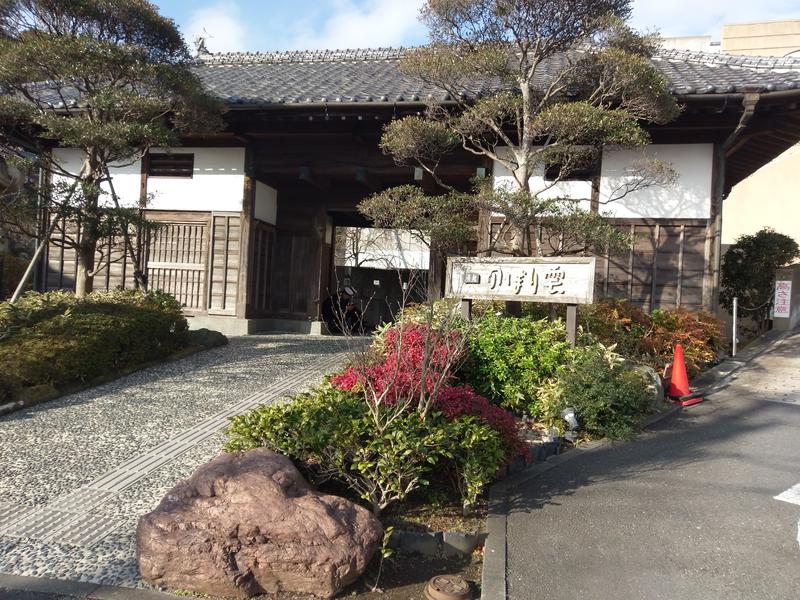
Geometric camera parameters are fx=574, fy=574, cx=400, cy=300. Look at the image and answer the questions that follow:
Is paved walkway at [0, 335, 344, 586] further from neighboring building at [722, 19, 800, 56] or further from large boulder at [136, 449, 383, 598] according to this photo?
neighboring building at [722, 19, 800, 56]

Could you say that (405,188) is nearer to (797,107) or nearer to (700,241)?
(700,241)

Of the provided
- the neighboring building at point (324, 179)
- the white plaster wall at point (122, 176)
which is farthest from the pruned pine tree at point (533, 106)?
the white plaster wall at point (122, 176)

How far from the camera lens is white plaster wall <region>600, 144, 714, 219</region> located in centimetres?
966

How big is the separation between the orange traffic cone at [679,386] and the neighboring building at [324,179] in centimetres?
242

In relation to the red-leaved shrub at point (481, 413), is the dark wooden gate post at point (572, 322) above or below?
above

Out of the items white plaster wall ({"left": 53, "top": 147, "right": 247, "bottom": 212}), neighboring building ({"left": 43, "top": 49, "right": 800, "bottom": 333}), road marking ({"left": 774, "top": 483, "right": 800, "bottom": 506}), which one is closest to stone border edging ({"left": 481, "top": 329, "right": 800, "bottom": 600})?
road marking ({"left": 774, "top": 483, "right": 800, "bottom": 506})

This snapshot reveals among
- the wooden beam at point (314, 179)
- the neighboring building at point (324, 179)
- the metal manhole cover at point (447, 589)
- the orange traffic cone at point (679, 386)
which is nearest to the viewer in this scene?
the metal manhole cover at point (447, 589)

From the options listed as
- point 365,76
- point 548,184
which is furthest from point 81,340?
point 365,76

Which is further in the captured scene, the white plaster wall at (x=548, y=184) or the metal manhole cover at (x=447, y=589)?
the white plaster wall at (x=548, y=184)

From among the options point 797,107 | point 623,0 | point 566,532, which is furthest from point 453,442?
point 797,107

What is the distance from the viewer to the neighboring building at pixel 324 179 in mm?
9625

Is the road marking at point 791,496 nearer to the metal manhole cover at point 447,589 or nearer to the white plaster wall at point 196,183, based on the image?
the metal manhole cover at point 447,589

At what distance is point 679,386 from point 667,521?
3.64m

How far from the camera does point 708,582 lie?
10.9 feet
